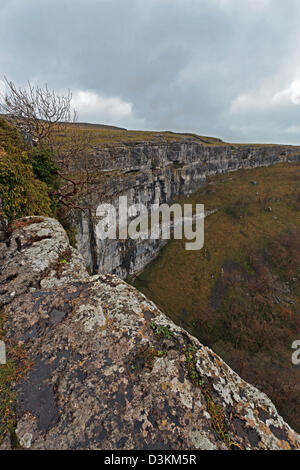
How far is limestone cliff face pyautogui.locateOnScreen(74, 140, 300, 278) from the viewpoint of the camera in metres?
32.6

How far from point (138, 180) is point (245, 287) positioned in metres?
43.4

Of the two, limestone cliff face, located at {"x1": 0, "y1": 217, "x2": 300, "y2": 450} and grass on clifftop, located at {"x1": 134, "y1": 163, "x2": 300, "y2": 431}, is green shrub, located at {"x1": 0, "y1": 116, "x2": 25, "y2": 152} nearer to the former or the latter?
limestone cliff face, located at {"x1": 0, "y1": 217, "x2": 300, "y2": 450}

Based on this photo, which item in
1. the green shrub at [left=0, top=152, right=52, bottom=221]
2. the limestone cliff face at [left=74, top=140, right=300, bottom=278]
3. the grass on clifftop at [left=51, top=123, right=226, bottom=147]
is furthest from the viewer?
the limestone cliff face at [left=74, top=140, right=300, bottom=278]

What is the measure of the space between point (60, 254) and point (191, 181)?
271ft

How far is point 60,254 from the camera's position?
6.19 metres

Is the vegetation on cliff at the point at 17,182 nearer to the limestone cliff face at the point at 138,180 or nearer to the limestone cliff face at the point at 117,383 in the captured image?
the limestone cliff face at the point at 117,383

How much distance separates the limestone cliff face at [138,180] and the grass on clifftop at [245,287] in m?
8.26

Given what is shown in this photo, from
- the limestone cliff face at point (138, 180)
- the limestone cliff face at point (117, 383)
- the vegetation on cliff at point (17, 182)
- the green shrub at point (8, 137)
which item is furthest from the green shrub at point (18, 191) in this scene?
the limestone cliff face at point (138, 180)

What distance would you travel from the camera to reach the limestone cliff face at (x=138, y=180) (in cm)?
3259

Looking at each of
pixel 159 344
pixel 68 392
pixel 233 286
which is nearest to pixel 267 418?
pixel 159 344

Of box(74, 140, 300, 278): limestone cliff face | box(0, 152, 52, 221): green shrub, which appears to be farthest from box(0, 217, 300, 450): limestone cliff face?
box(74, 140, 300, 278): limestone cliff face

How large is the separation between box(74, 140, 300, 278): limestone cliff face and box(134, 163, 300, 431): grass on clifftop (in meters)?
8.26

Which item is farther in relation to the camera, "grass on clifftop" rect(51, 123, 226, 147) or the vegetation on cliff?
"grass on clifftop" rect(51, 123, 226, 147)
